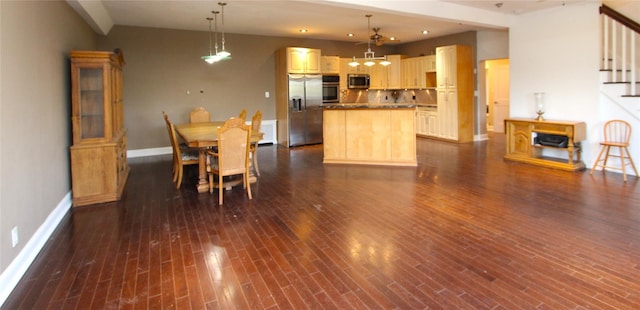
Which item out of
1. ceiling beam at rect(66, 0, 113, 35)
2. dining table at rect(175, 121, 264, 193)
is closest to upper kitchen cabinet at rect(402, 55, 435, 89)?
dining table at rect(175, 121, 264, 193)

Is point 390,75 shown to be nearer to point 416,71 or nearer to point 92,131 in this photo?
point 416,71

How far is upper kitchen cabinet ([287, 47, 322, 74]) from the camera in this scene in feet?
28.7

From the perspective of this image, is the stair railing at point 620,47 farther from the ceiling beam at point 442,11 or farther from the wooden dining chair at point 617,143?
the ceiling beam at point 442,11

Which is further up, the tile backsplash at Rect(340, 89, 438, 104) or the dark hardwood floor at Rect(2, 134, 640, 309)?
the tile backsplash at Rect(340, 89, 438, 104)

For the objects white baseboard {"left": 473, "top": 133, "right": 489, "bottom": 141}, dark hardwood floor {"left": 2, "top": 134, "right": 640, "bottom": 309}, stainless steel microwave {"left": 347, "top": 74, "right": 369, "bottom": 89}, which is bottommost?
dark hardwood floor {"left": 2, "top": 134, "right": 640, "bottom": 309}

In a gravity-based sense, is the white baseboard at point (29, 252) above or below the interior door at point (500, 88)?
below

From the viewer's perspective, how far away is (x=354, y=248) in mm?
3109

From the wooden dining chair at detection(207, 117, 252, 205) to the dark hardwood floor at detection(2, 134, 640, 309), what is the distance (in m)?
0.36

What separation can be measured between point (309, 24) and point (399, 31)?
2358mm

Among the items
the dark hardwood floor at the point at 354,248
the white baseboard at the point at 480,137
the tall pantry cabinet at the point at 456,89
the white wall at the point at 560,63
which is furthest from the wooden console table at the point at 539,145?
the white baseboard at the point at 480,137

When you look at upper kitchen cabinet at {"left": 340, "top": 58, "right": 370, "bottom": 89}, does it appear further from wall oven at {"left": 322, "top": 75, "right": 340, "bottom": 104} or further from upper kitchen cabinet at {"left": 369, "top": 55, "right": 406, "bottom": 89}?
upper kitchen cabinet at {"left": 369, "top": 55, "right": 406, "bottom": 89}

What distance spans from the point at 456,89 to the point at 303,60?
3.63 m

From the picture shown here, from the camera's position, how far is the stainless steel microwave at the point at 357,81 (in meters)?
10.1

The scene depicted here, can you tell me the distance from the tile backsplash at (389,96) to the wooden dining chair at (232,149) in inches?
233
